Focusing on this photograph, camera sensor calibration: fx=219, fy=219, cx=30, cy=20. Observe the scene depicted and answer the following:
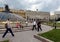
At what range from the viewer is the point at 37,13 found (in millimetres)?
105125

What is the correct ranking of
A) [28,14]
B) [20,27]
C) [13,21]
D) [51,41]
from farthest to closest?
[28,14], [13,21], [20,27], [51,41]

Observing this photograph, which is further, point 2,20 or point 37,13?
point 37,13

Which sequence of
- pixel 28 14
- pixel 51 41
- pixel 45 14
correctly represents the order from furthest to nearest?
1. pixel 45 14
2. pixel 28 14
3. pixel 51 41

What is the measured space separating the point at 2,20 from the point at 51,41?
3083cm

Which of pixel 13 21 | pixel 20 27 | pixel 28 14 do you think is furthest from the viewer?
pixel 28 14

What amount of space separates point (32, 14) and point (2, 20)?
62.5m

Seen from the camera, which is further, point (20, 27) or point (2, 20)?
point (2, 20)

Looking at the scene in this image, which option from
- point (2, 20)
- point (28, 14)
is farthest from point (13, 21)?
point (28, 14)

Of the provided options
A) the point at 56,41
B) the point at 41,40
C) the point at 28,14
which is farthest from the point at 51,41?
the point at 28,14

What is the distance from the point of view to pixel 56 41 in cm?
1235

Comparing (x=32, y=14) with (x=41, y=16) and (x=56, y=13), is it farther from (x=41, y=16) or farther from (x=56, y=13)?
(x=56, y=13)

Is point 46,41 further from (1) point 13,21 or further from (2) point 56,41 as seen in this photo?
(1) point 13,21

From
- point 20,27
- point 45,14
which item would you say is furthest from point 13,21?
point 45,14

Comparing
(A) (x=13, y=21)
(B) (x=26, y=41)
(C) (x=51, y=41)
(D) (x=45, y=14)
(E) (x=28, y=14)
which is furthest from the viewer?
(D) (x=45, y=14)
